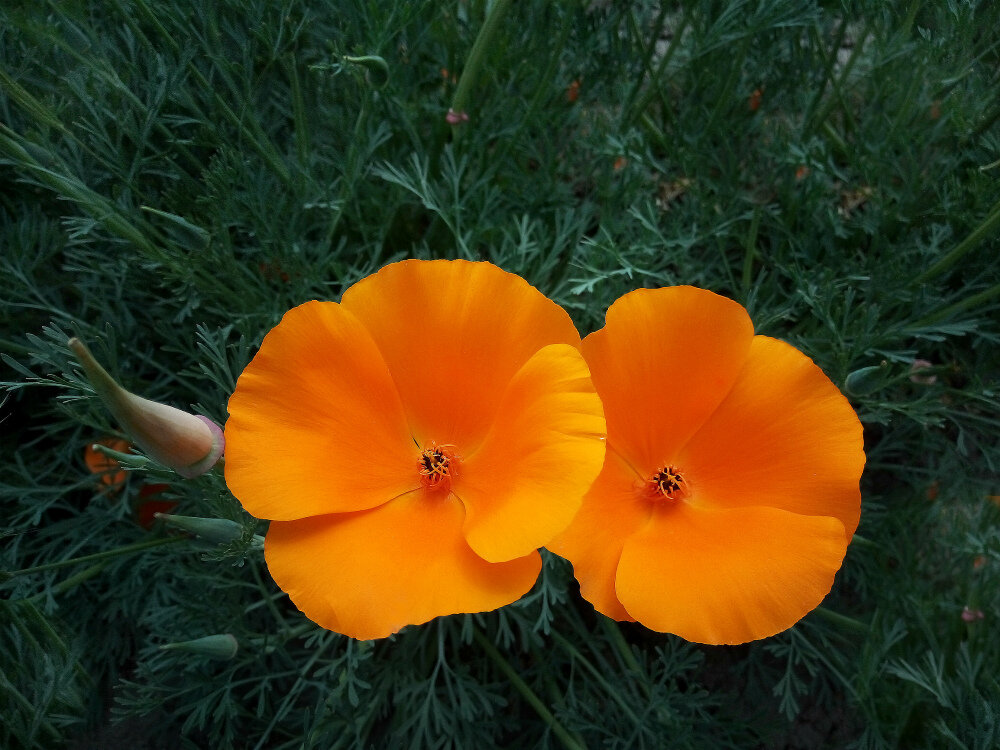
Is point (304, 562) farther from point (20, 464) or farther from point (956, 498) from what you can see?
point (956, 498)

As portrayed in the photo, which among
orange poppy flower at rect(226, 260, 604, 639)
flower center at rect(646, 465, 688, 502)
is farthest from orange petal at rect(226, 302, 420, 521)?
flower center at rect(646, 465, 688, 502)

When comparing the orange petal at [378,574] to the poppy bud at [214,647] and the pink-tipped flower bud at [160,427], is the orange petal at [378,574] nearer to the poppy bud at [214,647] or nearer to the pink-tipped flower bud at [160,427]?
the pink-tipped flower bud at [160,427]

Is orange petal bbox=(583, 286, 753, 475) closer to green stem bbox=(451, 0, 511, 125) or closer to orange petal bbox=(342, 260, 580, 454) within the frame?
orange petal bbox=(342, 260, 580, 454)

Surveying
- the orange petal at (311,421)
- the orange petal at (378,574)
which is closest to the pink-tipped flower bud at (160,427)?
the orange petal at (311,421)

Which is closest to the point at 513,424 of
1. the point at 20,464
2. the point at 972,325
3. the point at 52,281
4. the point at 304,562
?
the point at 304,562

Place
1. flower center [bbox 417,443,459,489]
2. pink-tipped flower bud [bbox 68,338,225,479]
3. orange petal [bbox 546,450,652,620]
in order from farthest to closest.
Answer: flower center [bbox 417,443,459,489] → orange petal [bbox 546,450,652,620] → pink-tipped flower bud [bbox 68,338,225,479]
